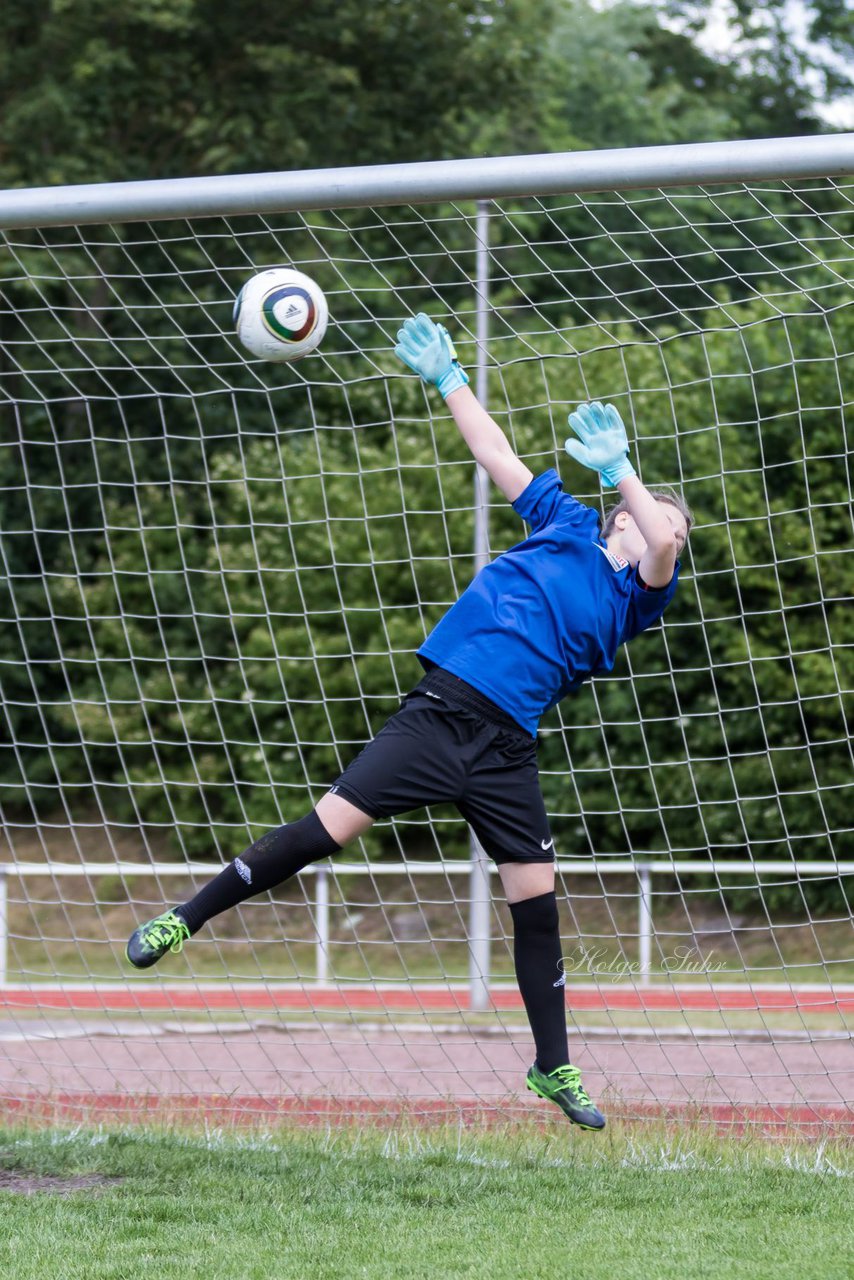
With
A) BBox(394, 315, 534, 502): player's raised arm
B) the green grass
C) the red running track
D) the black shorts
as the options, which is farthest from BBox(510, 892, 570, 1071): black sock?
the red running track

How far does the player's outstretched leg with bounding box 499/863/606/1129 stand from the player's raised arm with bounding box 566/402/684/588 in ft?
3.12

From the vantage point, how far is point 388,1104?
5930mm

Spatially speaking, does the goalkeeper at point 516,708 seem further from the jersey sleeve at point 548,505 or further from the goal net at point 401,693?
the goal net at point 401,693

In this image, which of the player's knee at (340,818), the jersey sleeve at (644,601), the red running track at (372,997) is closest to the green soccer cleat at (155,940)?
the player's knee at (340,818)

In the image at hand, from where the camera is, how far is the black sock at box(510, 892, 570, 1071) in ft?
13.8

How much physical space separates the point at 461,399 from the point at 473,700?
941 millimetres

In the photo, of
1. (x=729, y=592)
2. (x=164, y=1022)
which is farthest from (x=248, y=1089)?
(x=729, y=592)

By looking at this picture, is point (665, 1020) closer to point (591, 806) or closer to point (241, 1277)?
point (591, 806)

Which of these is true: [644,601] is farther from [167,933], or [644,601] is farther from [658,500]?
[167,933]

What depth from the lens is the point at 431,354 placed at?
4.36 meters

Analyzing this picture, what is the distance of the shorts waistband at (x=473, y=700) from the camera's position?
4.11m

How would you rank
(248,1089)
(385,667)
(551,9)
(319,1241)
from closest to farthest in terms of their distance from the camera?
(319,1241) < (248,1089) < (385,667) < (551,9)

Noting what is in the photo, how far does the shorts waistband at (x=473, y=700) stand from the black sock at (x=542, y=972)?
0.53 metres

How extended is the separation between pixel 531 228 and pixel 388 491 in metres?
9.49
